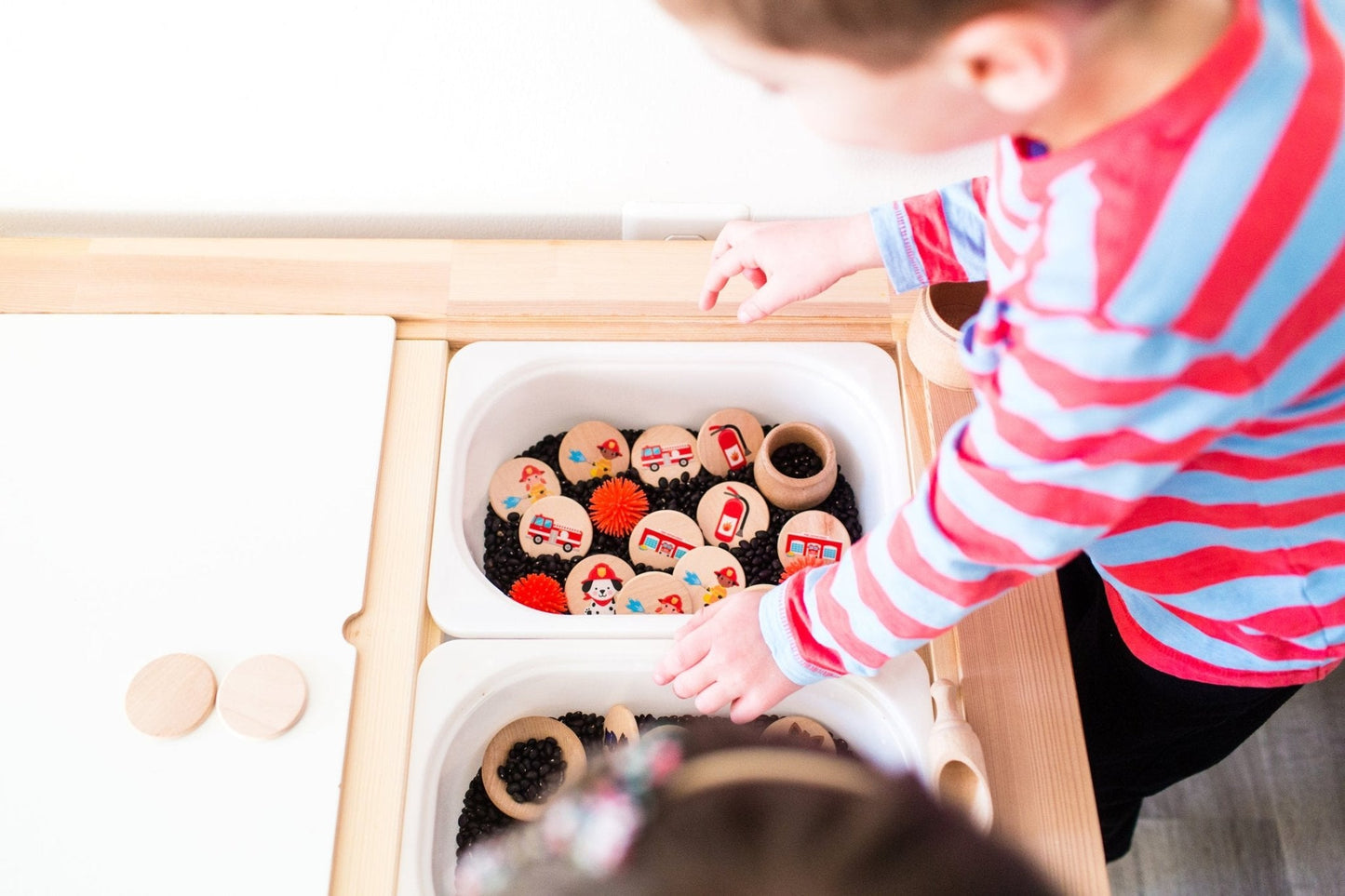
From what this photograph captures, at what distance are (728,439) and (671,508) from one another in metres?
0.08

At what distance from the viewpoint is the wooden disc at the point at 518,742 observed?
72cm

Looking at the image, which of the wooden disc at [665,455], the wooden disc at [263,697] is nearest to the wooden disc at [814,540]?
the wooden disc at [665,455]

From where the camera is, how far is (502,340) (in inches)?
→ 31.9

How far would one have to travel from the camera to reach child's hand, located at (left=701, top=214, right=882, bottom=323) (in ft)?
2.19

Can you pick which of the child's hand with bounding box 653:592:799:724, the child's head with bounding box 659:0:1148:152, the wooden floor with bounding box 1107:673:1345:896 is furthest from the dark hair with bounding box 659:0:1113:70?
the wooden floor with bounding box 1107:673:1345:896

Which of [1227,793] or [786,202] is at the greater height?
[786,202]

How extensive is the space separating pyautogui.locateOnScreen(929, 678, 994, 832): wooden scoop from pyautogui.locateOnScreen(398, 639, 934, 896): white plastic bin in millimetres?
23

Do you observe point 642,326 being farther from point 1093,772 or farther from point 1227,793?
point 1227,793

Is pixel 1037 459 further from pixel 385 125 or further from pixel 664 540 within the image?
pixel 385 125

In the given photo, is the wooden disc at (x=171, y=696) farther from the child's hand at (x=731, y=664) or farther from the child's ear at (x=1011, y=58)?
the child's ear at (x=1011, y=58)

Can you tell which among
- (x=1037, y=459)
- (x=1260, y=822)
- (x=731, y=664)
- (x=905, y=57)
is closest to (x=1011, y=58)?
(x=905, y=57)

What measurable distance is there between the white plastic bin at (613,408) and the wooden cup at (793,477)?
0.03 metres

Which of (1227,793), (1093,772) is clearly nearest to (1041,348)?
(1093,772)

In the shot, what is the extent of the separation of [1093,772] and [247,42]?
2.97 feet
